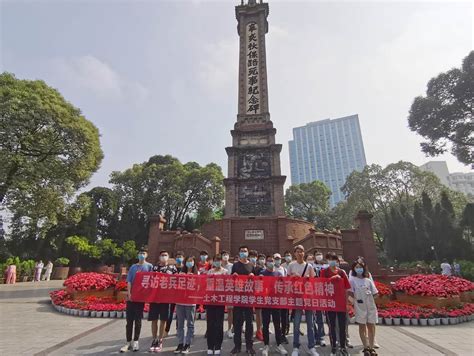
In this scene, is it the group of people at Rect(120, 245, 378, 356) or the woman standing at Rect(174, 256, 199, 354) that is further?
the woman standing at Rect(174, 256, 199, 354)

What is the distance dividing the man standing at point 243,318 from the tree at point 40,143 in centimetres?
1721

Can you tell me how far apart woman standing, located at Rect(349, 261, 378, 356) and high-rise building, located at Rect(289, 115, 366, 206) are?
115989mm

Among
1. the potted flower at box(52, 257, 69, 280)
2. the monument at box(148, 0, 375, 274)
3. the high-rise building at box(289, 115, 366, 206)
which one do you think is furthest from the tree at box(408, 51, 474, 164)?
the high-rise building at box(289, 115, 366, 206)

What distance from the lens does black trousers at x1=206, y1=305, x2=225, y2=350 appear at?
5078 mm

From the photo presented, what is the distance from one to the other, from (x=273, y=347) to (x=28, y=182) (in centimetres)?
1936

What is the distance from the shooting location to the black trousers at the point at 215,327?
508cm

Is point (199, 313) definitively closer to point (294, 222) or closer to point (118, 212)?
point (294, 222)

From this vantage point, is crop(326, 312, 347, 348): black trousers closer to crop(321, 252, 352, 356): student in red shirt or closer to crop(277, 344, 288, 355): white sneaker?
crop(321, 252, 352, 356): student in red shirt

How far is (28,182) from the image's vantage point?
18.5 meters

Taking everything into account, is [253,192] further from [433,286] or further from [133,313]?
[133,313]

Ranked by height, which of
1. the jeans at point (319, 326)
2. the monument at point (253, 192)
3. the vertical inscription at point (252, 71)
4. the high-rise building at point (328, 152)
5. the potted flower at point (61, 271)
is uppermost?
the high-rise building at point (328, 152)

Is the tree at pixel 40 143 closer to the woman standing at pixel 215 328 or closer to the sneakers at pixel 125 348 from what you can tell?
the sneakers at pixel 125 348

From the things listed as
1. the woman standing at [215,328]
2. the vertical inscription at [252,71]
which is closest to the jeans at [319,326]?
the woman standing at [215,328]
